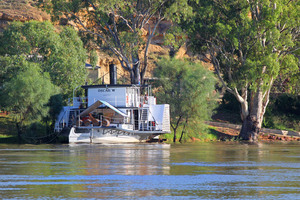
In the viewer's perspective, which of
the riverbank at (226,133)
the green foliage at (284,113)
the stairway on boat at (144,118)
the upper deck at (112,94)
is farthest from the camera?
the green foliage at (284,113)

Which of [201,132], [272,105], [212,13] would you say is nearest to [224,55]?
[212,13]

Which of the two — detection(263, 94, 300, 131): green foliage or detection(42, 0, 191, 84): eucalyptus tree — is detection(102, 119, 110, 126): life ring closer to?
detection(42, 0, 191, 84): eucalyptus tree

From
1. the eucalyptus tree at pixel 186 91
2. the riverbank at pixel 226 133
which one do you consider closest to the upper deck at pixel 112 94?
the eucalyptus tree at pixel 186 91

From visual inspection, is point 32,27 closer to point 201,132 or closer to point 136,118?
point 136,118

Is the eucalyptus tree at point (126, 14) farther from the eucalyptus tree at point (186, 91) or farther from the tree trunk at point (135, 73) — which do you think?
the eucalyptus tree at point (186, 91)

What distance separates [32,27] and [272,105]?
1301 inches

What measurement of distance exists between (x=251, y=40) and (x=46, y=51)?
20.4 metres

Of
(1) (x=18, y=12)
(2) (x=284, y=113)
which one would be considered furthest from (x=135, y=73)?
(1) (x=18, y=12)

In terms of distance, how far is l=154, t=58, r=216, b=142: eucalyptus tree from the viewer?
5512 cm

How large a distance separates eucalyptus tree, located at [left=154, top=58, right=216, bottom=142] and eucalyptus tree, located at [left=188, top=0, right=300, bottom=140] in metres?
2.97

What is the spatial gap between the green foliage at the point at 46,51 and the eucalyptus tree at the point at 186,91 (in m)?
8.78

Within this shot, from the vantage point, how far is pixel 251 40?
56.8 metres

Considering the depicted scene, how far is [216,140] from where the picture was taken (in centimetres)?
6069

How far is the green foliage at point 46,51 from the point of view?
5234cm
